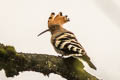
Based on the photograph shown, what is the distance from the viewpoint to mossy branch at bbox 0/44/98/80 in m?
1.07

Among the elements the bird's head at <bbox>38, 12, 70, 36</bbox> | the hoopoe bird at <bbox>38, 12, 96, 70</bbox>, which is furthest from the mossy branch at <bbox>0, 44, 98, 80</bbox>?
the bird's head at <bbox>38, 12, 70, 36</bbox>

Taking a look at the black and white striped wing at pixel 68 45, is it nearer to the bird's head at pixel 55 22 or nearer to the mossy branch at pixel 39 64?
the mossy branch at pixel 39 64

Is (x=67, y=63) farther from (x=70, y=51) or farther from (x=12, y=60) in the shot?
(x=12, y=60)

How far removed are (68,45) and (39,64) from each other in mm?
114

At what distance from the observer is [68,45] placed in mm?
1123

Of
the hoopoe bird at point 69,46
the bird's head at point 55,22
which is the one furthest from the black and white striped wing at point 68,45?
the bird's head at point 55,22

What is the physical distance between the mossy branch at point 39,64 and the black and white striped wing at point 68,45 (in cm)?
4

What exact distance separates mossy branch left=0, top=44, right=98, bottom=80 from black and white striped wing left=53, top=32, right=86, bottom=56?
4 centimetres

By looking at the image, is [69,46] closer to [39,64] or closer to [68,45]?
[68,45]

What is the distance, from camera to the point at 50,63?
1.13m

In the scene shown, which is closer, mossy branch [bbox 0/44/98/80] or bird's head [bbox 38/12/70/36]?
mossy branch [bbox 0/44/98/80]

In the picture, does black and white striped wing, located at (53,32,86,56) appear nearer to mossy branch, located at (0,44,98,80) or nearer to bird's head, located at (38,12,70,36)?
mossy branch, located at (0,44,98,80)

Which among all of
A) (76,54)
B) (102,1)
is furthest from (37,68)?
(102,1)

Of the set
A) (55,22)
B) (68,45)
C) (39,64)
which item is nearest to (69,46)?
(68,45)
